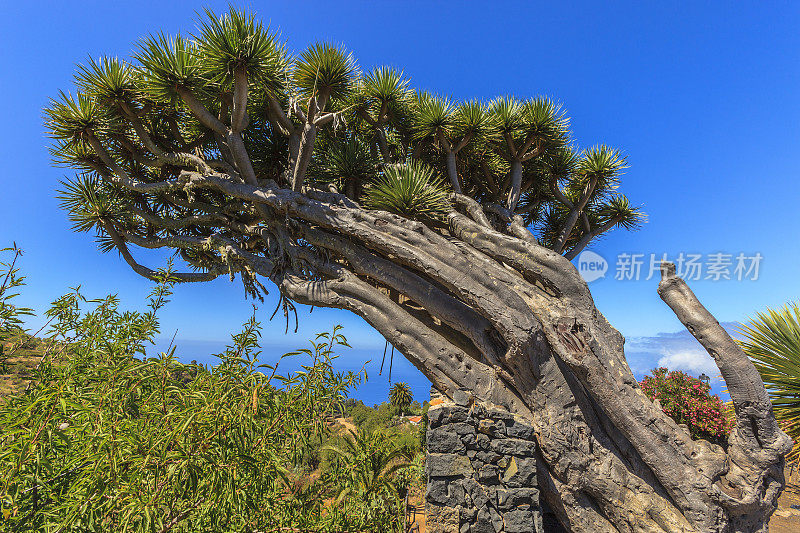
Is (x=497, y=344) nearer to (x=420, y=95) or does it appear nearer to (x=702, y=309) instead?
(x=702, y=309)

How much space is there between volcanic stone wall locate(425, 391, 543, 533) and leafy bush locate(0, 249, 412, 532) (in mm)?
2685

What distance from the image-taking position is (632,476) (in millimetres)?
5219

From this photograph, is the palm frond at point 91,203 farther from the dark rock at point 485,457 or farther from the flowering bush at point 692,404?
the flowering bush at point 692,404

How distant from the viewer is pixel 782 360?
666 centimetres

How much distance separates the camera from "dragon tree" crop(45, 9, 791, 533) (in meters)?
5.12

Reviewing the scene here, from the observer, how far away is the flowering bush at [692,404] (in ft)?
33.4

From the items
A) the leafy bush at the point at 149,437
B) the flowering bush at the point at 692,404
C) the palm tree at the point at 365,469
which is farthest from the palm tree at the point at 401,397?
the leafy bush at the point at 149,437

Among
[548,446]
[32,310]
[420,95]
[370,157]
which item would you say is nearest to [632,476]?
[548,446]

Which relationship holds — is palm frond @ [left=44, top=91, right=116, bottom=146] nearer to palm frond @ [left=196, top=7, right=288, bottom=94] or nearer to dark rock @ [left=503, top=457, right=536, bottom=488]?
palm frond @ [left=196, top=7, right=288, bottom=94]

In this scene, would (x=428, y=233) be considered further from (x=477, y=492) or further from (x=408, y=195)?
(x=477, y=492)

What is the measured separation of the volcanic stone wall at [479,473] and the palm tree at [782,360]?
205 inches

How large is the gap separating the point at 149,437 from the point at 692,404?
13.4m

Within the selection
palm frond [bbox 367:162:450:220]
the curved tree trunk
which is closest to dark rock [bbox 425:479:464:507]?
the curved tree trunk

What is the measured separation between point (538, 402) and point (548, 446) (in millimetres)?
585
